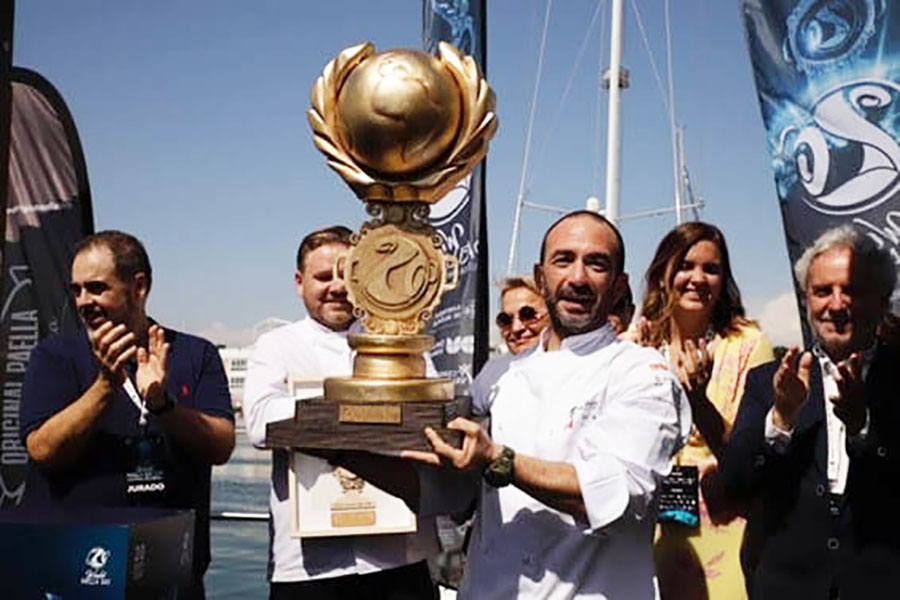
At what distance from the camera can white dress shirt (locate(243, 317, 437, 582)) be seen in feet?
7.40

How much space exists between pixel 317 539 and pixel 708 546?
97 cm

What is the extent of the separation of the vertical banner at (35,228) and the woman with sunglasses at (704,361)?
2668 millimetres

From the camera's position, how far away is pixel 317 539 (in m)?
2.29

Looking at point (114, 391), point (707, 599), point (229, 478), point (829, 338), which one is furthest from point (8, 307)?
point (229, 478)

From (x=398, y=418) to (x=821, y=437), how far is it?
99cm

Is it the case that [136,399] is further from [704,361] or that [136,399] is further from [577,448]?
[704,361]

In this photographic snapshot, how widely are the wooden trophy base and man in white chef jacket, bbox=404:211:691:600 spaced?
51 millimetres

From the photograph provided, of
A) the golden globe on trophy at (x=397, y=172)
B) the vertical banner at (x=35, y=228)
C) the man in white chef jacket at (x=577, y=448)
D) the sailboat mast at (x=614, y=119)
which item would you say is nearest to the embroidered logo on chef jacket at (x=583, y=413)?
A: the man in white chef jacket at (x=577, y=448)

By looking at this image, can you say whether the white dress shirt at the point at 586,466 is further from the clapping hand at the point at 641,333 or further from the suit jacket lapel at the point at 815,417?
the clapping hand at the point at 641,333

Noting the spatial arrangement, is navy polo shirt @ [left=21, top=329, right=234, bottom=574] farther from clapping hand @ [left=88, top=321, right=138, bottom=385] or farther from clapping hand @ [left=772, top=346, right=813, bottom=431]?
clapping hand @ [left=772, top=346, right=813, bottom=431]

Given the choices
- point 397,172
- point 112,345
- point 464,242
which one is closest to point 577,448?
point 397,172

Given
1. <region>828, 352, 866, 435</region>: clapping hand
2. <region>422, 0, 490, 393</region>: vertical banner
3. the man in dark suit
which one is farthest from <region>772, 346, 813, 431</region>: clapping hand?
<region>422, 0, 490, 393</region>: vertical banner

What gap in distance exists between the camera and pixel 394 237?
1879mm

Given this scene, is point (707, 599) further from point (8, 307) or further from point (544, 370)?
point (8, 307)
